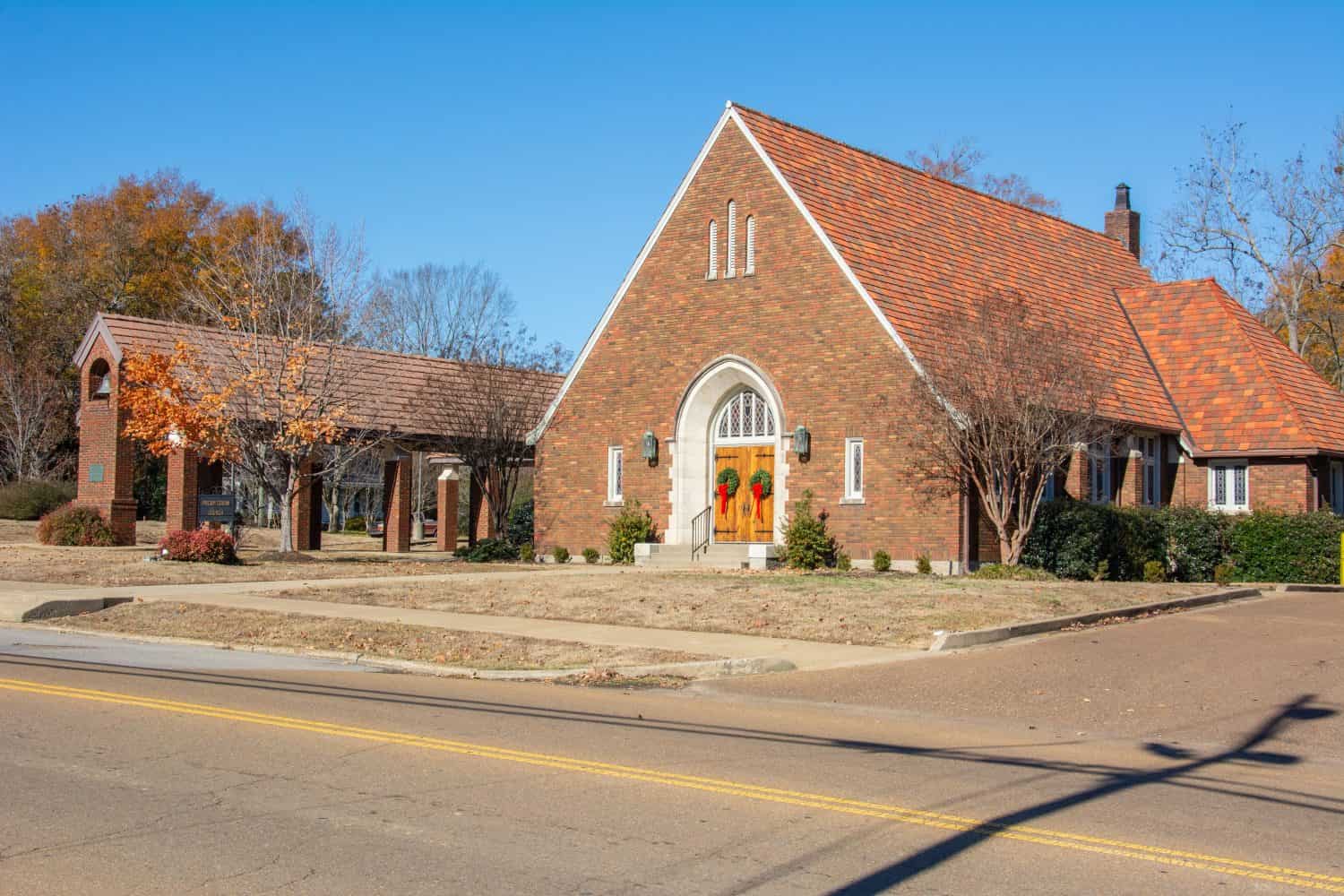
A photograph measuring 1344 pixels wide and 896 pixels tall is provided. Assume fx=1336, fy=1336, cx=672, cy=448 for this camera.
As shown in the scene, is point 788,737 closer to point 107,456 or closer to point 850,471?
point 850,471

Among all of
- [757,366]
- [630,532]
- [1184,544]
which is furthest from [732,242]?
[1184,544]

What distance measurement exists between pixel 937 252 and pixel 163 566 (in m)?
17.5

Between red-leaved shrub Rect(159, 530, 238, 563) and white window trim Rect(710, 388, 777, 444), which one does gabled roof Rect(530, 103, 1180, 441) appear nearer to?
white window trim Rect(710, 388, 777, 444)

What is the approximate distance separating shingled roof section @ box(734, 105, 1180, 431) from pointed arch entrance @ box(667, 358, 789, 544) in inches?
142

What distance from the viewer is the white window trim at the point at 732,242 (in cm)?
2866

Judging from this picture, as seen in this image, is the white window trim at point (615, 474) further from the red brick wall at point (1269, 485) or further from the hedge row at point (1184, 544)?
the red brick wall at point (1269, 485)

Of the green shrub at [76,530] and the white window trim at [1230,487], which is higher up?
the white window trim at [1230,487]

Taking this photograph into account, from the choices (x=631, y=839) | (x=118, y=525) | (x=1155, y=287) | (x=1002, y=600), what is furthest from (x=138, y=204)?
(x=631, y=839)

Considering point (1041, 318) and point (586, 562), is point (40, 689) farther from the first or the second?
point (1041, 318)

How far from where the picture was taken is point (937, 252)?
29938 millimetres

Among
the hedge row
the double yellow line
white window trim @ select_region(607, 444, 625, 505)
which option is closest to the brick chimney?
the hedge row

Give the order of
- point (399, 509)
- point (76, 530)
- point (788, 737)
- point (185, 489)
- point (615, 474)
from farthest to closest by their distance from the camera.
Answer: point (399, 509) < point (185, 489) < point (76, 530) < point (615, 474) < point (788, 737)

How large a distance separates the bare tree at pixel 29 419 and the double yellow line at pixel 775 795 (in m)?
40.3

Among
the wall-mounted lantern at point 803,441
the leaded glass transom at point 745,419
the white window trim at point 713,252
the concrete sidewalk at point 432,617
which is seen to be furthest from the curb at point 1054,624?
the white window trim at point 713,252
